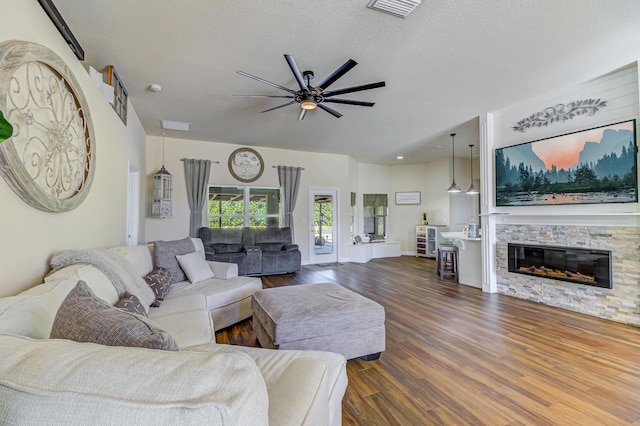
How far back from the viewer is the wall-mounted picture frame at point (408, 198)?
8797 mm

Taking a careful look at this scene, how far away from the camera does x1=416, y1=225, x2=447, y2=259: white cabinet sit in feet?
26.4

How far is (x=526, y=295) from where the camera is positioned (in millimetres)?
4109

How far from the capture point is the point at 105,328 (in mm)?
861

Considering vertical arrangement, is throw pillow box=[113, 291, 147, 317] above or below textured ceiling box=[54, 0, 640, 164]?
below

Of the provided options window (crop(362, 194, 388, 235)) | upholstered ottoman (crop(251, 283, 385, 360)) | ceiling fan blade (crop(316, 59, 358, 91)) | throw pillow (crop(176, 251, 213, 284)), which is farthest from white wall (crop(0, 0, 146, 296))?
window (crop(362, 194, 388, 235))

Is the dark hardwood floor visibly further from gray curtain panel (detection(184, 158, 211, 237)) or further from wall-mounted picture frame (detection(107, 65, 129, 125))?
gray curtain panel (detection(184, 158, 211, 237))

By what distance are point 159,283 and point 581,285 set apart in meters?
4.85

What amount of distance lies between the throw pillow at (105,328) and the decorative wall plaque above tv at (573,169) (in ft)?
15.2

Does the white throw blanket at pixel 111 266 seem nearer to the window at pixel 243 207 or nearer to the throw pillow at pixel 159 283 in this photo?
the throw pillow at pixel 159 283

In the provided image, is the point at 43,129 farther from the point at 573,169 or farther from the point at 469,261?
the point at 469,261

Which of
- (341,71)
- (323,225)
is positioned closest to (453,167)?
(323,225)

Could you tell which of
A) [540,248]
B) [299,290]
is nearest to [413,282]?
[540,248]

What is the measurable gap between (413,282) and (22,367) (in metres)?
5.22

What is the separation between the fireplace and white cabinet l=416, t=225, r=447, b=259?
12.2 feet
